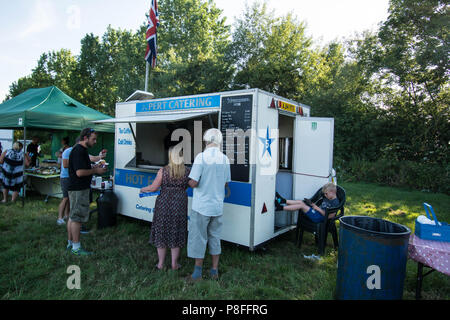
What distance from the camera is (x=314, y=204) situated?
4250 mm

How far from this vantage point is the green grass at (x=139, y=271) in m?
2.83

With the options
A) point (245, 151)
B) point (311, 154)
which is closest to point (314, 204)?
point (311, 154)

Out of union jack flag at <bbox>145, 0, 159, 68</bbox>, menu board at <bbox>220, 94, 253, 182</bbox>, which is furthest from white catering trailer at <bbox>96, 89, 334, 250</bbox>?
union jack flag at <bbox>145, 0, 159, 68</bbox>

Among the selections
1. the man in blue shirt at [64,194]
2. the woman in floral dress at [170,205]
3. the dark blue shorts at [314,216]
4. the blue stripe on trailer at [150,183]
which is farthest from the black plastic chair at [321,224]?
the man in blue shirt at [64,194]

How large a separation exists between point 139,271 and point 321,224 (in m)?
2.63

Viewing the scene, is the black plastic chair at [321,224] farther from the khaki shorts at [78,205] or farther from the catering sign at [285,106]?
the khaki shorts at [78,205]

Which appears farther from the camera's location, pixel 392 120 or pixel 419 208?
pixel 392 120

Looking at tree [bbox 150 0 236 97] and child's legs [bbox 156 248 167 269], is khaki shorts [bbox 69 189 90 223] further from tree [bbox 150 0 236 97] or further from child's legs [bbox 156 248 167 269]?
tree [bbox 150 0 236 97]

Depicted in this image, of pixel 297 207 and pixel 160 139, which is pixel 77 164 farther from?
pixel 297 207

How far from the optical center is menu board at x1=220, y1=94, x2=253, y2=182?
11.9ft

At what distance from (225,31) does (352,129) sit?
18.8 meters
